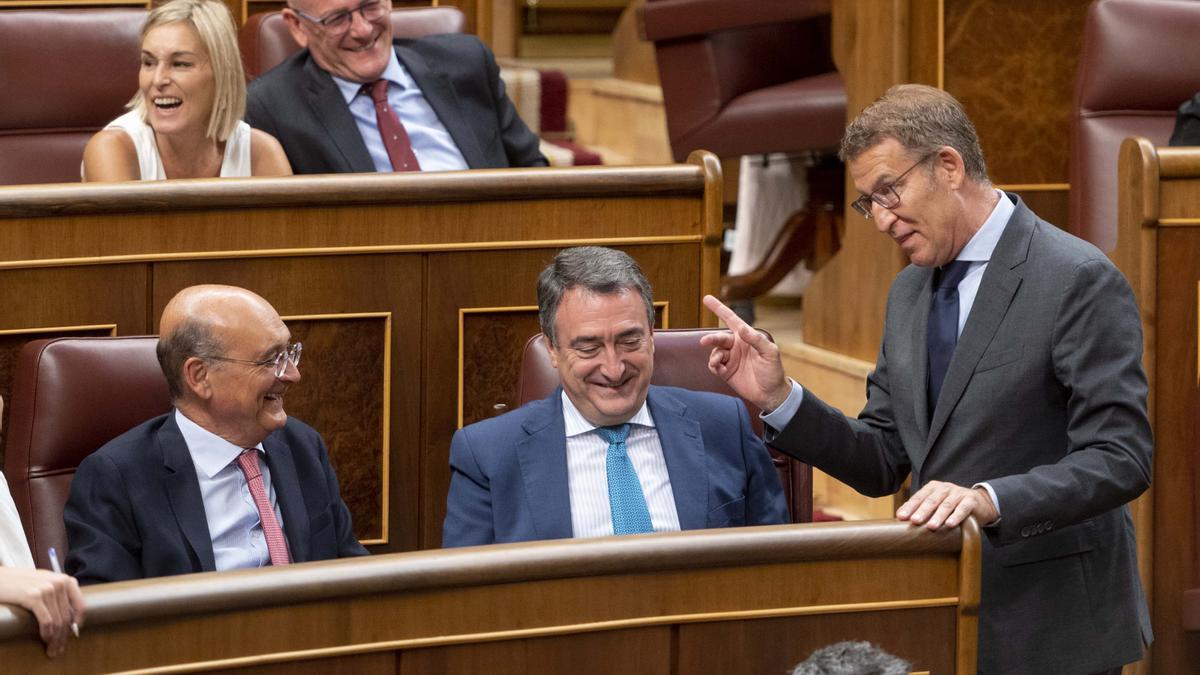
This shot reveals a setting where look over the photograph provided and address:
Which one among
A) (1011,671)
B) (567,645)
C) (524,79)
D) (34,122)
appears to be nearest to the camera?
(567,645)

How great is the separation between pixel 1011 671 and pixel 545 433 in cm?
53

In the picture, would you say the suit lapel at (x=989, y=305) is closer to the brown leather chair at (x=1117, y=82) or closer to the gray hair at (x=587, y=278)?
the gray hair at (x=587, y=278)

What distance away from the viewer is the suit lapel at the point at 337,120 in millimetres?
2559

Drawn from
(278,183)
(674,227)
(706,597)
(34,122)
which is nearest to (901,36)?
(674,227)

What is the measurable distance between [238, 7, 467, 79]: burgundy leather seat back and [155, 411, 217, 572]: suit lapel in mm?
1193

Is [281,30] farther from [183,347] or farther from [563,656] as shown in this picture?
[563,656]

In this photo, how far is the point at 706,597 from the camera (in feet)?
4.91

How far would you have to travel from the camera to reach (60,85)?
2.73 m

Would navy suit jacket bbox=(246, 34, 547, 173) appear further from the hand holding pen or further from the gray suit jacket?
the hand holding pen

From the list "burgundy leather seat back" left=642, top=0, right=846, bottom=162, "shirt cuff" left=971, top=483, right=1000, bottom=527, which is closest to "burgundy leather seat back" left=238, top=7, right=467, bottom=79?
"burgundy leather seat back" left=642, top=0, right=846, bottom=162

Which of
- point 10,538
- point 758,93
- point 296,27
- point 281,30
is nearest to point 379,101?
point 296,27

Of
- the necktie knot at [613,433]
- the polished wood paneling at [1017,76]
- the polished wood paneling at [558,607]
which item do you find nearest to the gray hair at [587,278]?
the necktie knot at [613,433]

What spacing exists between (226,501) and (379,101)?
97 cm

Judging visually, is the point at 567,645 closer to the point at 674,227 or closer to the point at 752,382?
the point at 752,382
